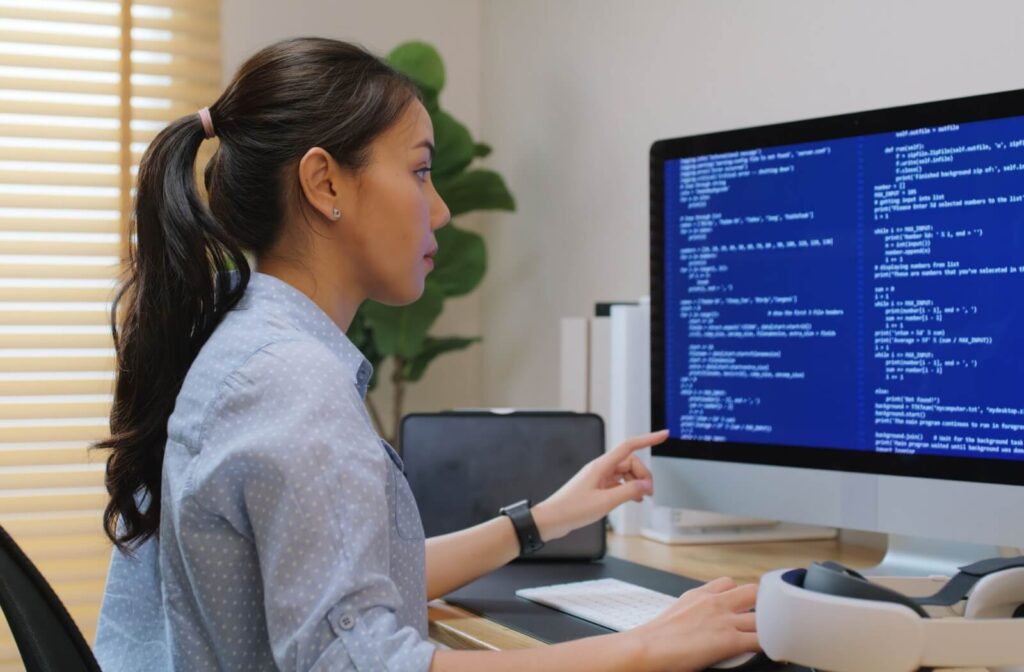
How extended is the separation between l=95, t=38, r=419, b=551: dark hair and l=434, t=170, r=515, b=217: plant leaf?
4.46 feet

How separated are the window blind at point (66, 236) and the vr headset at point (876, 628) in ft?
5.95

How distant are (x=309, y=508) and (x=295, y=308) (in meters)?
0.22

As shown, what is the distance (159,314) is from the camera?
0.96 m

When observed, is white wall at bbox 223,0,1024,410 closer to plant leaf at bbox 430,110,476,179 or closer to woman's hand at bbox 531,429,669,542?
plant leaf at bbox 430,110,476,179

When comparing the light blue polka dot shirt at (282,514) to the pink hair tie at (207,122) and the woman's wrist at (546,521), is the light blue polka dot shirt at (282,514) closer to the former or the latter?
the pink hair tie at (207,122)

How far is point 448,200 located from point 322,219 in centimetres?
141

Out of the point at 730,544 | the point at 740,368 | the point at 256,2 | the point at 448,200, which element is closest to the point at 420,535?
the point at 740,368

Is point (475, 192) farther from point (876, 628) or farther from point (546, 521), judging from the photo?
point (876, 628)

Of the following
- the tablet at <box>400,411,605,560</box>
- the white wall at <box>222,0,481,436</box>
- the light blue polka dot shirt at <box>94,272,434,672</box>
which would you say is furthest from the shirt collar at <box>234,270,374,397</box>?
the white wall at <box>222,0,481,436</box>

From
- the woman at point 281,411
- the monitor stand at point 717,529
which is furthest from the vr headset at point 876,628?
the monitor stand at point 717,529

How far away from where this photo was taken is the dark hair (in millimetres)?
953

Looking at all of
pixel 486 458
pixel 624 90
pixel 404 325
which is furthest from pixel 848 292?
pixel 404 325

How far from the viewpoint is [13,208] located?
7.55 ft

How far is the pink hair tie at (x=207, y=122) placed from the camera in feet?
3.30
